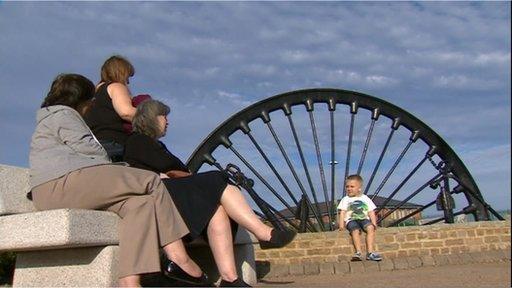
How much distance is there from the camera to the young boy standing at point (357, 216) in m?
8.10

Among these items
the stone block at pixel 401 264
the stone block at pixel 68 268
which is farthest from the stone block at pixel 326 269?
the stone block at pixel 68 268

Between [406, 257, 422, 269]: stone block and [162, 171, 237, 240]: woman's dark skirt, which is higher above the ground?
[162, 171, 237, 240]: woman's dark skirt

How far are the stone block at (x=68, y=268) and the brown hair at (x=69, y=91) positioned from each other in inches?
37.9

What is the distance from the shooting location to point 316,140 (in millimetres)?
11648

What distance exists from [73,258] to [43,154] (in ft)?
2.16

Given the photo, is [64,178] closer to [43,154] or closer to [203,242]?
[43,154]

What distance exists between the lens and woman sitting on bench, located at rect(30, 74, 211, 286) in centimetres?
343

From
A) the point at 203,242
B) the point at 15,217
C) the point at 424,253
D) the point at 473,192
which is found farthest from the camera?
the point at 473,192

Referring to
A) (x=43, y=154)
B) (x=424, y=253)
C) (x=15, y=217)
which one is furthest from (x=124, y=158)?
(x=424, y=253)

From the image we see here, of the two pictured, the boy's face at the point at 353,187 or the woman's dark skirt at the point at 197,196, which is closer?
the woman's dark skirt at the point at 197,196

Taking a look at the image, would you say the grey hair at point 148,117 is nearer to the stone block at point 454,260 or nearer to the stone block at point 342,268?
the stone block at point 342,268

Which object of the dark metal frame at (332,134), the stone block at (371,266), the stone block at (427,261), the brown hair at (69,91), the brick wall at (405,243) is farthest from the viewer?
the dark metal frame at (332,134)

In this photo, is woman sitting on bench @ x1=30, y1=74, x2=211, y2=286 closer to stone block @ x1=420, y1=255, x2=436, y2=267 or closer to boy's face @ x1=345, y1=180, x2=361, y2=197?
stone block @ x1=420, y1=255, x2=436, y2=267

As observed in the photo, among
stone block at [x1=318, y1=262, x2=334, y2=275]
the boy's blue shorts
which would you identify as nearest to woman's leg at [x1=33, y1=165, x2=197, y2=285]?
stone block at [x1=318, y1=262, x2=334, y2=275]
